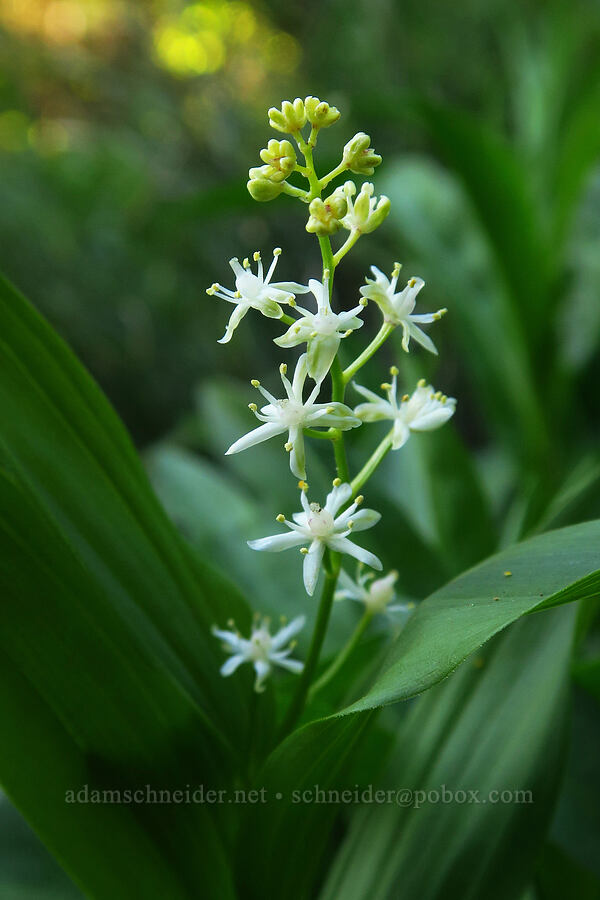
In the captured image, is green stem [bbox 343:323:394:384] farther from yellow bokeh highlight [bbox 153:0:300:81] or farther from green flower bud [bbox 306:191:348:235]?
yellow bokeh highlight [bbox 153:0:300:81]

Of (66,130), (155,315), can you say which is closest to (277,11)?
(66,130)

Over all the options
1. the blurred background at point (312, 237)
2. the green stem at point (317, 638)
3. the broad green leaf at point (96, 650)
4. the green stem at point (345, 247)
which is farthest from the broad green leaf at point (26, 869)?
the green stem at point (345, 247)

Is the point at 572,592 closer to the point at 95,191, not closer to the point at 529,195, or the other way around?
the point at 529,195

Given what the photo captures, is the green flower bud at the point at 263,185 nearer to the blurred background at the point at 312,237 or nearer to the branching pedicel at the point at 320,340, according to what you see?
the branching pedicel at the point at 320,340

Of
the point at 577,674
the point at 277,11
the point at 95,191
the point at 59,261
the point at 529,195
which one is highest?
the point at 277,11

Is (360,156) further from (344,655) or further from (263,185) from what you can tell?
(344,655)
